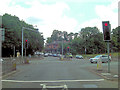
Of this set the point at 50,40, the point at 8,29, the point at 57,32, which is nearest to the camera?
the point at 8,29

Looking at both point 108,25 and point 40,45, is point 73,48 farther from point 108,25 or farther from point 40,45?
point 108,25

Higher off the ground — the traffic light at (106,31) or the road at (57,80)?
the traffic light at (106,31)

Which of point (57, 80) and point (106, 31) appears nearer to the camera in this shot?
point (57, 80)

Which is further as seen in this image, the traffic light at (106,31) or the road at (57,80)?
the traffic light at (106,31)

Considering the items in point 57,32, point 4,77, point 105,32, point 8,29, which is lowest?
point 4,77

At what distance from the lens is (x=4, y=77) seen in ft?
43.1

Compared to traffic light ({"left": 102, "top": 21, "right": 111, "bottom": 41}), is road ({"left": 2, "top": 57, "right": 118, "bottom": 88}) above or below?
below

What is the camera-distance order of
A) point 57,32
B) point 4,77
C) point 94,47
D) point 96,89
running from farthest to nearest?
point 57,32 < point 94,47 < point 4,77 < point 96,89

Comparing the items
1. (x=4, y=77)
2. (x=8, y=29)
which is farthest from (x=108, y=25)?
(x=8, y=29)

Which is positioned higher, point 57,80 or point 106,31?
point 106,31

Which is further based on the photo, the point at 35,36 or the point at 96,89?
the point at 35,36

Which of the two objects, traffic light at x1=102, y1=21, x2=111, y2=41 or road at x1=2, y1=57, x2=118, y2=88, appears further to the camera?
traffic light at x1=102, y1=21, x2=111, y2=41

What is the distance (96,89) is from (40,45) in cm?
5784

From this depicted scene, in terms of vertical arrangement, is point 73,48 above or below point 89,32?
below
